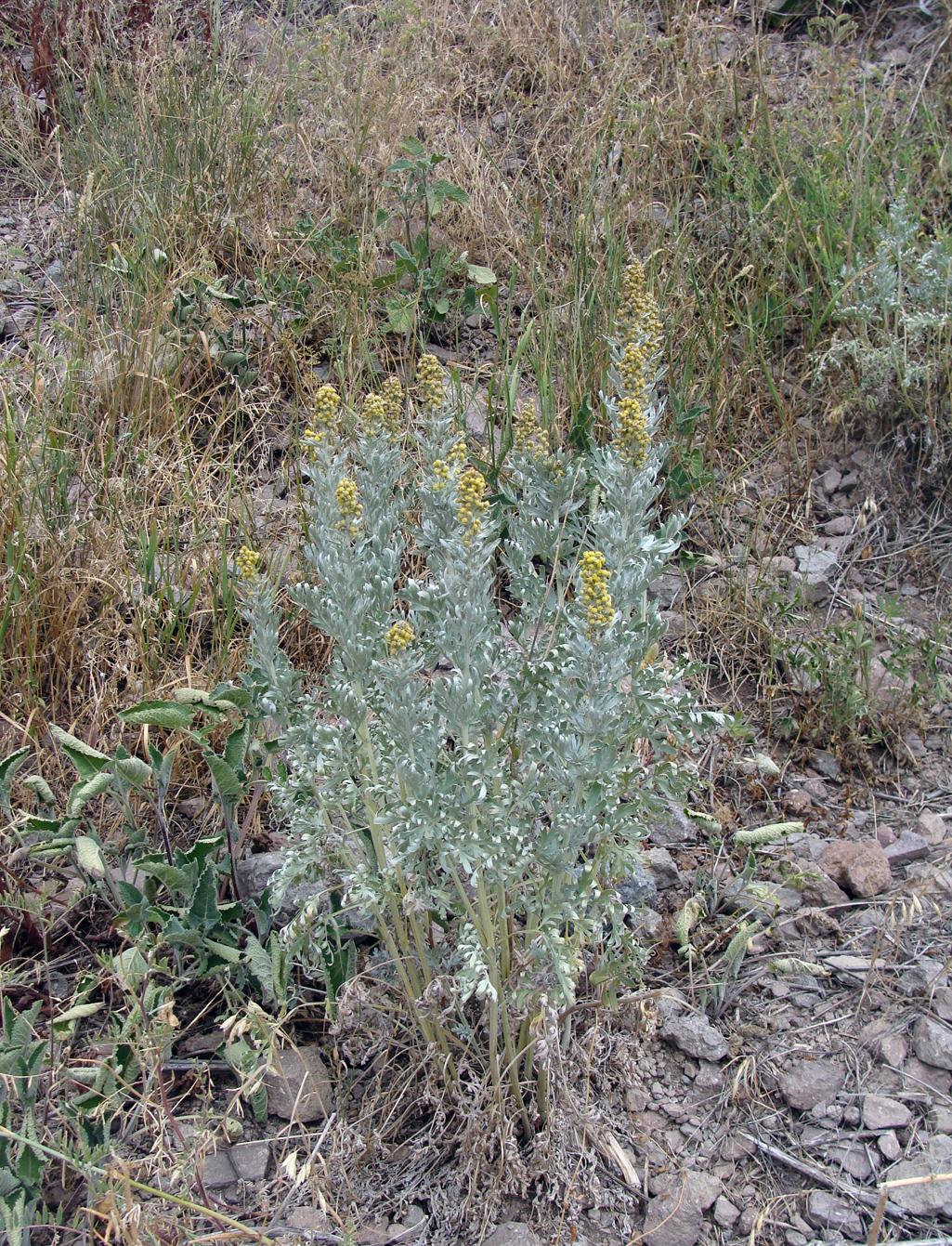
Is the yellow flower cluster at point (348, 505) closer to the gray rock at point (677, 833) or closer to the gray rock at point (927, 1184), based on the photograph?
the gray rock at point (677, 833)

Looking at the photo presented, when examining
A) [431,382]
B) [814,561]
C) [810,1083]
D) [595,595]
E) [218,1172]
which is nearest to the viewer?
[595,595]

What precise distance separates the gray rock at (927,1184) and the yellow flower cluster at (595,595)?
132 centimetres

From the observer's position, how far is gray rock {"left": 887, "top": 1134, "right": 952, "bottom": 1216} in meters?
2.16

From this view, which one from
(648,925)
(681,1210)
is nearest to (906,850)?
(648,925)

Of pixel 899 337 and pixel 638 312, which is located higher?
pixel 638 312

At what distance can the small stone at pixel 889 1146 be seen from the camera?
2279 millimetres

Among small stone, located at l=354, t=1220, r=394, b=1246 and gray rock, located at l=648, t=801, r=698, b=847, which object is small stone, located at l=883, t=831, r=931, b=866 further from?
small stone, located at l=354, t=1220, r=394, b=1246

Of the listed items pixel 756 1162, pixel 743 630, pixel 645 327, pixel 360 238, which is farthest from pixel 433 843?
pixel 360 238

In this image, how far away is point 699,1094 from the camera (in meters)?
2.44

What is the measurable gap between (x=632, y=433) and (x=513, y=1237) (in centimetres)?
159

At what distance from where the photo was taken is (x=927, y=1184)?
2.19 metres

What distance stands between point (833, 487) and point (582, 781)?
2497mm

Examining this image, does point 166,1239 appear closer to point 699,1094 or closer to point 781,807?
point 699,1094

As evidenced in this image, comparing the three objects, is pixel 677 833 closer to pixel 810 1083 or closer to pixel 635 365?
pixel 810 1083
